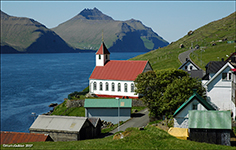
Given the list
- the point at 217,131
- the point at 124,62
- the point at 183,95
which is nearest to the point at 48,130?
the point at 183,95

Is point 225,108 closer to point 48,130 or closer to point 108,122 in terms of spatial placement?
point 108,122

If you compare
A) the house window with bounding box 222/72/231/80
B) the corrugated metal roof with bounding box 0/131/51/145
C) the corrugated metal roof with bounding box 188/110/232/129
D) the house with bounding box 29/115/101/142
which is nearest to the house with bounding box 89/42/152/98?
the house with bounding box 29/115/101/142

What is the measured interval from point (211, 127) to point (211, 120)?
30.3 inches

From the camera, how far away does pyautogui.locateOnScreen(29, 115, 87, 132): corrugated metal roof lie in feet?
145

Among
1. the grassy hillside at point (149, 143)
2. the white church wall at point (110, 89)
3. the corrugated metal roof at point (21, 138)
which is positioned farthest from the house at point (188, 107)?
the white church wall at point (110, 89)

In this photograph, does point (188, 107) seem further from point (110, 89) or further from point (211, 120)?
point (110, 89)

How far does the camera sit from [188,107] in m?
36.8

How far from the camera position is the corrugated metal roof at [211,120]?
27.9 meters

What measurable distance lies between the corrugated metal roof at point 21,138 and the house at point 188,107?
16858mm

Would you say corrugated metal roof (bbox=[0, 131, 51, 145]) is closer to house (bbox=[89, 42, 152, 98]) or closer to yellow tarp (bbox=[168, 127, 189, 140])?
yellow tarp (bbox=[168, 127, 189, 140])

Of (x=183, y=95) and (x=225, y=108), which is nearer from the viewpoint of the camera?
(x=183, y=95)

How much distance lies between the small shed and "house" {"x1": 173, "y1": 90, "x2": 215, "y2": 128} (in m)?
6.70

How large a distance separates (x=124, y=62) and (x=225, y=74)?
104ft

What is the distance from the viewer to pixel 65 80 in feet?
440
